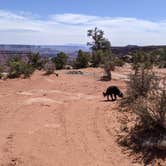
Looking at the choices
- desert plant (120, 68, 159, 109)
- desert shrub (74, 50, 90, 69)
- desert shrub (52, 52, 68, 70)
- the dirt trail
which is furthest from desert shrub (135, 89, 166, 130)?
desert shrub (52, 52, 68, 70)

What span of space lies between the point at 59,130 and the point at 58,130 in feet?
0.11

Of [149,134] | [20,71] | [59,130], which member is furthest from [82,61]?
[149,134]

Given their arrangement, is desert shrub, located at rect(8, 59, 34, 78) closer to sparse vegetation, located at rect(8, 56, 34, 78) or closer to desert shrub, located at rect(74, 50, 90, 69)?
sparse vegetation, located at rect(8, 56, 34, 78)

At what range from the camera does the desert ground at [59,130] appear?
10602mm

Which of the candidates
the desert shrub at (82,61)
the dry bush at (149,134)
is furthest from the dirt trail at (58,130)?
the desert shrub at (82,61)

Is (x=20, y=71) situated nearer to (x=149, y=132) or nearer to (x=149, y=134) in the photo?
(x=149, y=132)

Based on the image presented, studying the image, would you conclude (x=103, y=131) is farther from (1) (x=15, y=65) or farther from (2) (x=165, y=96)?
(1) (x=15, y=65)

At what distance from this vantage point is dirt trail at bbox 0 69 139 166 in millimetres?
10594

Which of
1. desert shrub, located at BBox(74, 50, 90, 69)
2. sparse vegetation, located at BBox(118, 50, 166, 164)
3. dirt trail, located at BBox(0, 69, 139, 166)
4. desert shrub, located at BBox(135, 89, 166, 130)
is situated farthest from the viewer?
desert shrub, located at BBox(74, 50, 90, 69)

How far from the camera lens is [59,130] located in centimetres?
1319

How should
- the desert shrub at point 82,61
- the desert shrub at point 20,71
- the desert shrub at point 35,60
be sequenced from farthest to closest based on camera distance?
the desert shrub at point 35,60
the desert shrub at point 82,61
the desert shrub at point 20,71

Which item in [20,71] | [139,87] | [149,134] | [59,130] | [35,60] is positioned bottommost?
[59,130]

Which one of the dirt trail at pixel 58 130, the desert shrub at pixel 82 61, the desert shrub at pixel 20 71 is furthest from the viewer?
the desert shrub at pixel 82 61

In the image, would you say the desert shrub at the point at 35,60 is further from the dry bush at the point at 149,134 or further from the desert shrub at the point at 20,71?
the dry bush at the point at 149,134
